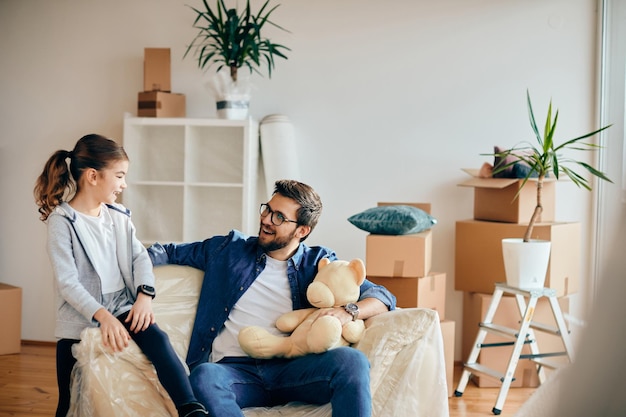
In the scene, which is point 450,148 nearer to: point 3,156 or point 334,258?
point 334,258

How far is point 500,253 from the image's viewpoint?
375 cm

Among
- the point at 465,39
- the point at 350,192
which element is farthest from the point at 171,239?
the point at 465,39

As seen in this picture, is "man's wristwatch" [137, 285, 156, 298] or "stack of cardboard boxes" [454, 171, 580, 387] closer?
"man's wristwatch" [137, 285, 156, 298]

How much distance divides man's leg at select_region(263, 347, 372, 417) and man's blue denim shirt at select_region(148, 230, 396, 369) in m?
0.26

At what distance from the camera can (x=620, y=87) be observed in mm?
3793

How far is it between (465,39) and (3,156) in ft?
9.55

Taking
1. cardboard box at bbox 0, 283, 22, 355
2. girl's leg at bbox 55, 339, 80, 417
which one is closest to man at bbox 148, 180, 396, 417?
girl's leg at bbox 55, 339, 80, 417

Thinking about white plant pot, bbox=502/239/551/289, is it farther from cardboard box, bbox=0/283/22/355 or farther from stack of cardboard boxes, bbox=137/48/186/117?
cardboard box, bbox=0/283/22/355

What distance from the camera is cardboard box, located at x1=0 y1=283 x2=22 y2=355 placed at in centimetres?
417

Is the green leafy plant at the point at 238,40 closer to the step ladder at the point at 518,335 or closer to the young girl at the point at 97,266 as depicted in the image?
the young girl at the point at 97,266

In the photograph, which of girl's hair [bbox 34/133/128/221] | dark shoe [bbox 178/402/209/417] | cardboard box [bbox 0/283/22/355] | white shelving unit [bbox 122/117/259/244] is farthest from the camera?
cardboard box [bbox 0/283/22/355]

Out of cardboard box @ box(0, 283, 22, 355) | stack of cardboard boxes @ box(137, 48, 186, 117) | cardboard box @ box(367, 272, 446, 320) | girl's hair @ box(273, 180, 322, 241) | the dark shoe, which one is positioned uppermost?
stack of cardboard boxes @ box(137, 48, 186, 117)

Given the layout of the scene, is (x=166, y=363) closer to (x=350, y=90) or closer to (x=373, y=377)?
(x=373, y=377)

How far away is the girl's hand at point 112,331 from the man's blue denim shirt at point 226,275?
0.31m
